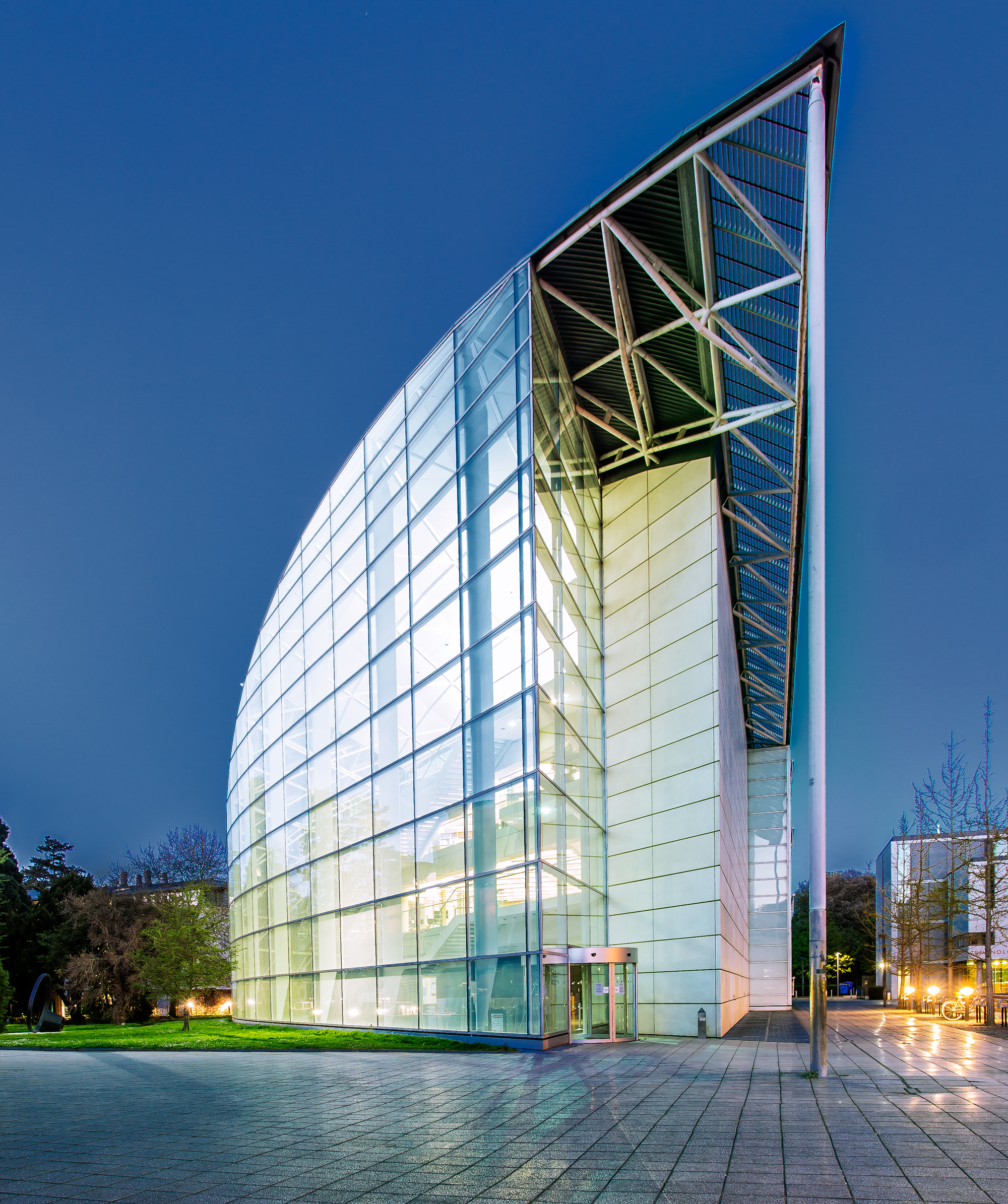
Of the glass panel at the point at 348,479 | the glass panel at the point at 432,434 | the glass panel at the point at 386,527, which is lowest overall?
the glass panel at the point at 386,527

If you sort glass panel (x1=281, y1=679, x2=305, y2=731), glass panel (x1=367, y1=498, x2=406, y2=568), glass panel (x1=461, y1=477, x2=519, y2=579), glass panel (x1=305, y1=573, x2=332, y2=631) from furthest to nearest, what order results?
glass panel (x1=281, y1=679, x2=305, y2=731), glass panel (x1=305, y1=573, x2=332, y2=631), glass panel (x1=367, y1=498, x2=406, y2=568), glass panel (x1=461, y1=477, x2=519, y2=579)

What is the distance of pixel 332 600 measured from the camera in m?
32.5

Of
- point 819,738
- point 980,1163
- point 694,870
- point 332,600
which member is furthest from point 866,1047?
point 332,600

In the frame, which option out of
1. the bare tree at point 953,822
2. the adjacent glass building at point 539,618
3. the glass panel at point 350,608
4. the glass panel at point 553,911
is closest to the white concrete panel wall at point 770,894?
the bare tree at point 953,822

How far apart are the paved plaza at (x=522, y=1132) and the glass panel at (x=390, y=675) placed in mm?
10684

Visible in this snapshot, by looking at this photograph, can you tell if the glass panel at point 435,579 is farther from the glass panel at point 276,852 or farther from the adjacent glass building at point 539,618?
the glass panel at point 276,852

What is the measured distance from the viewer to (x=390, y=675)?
26531 mm

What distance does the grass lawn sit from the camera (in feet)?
67.7

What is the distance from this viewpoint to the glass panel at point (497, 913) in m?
20.0

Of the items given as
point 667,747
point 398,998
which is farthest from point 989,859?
point 398,998

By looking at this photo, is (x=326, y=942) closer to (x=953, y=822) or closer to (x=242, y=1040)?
(x=242, y=1040)

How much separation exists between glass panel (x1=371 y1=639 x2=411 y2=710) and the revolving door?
8.40 m

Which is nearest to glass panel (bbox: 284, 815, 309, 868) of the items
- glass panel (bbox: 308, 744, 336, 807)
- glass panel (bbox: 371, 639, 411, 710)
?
glass panel (bbox: 308, 744, 336, 807)

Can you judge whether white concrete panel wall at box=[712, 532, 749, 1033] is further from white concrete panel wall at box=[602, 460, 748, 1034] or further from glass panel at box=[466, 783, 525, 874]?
glass panel at box=[466, 783, 525, 874]
